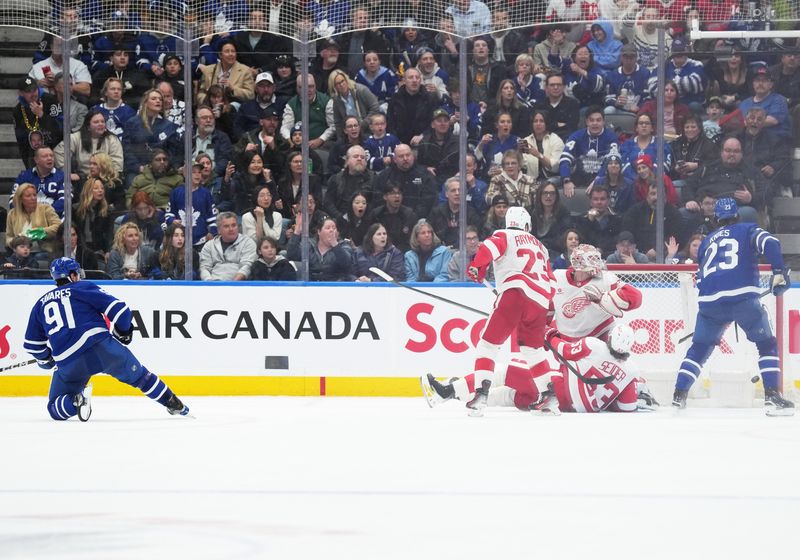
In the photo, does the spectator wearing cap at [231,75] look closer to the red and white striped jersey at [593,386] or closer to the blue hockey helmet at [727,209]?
the red and white striped jersey at [593,386]

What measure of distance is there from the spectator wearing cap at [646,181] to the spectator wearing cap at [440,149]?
132 cm

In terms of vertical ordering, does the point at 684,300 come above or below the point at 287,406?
above

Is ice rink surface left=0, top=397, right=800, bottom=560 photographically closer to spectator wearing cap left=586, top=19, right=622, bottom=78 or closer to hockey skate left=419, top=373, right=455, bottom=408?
hockey skate left=419, top=373, right=455, bottom=408

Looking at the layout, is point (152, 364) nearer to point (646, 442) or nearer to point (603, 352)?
point (603, 352)

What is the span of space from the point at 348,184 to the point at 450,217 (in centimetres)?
87

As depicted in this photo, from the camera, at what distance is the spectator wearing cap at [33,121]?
10078mm

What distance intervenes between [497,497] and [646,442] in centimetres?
193

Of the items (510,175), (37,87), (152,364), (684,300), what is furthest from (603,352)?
(37,87)

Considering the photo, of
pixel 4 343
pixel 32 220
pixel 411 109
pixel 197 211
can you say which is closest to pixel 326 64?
pixel 411 109

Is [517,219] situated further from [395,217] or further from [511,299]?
[395,217]

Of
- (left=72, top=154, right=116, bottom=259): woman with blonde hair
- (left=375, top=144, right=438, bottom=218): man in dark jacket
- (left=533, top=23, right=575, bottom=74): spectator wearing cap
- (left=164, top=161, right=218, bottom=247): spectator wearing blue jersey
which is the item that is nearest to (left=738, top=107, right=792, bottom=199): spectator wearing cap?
(left=533, top=23, right=575, bottom=74): spectator wearing cap

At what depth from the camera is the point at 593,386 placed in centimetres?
752

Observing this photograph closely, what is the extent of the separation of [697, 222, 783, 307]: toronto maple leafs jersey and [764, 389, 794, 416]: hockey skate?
583 millimetres

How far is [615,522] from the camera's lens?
140 inches
